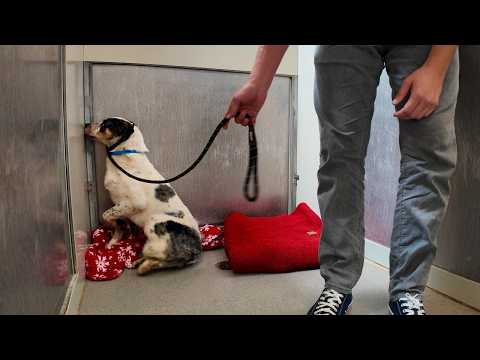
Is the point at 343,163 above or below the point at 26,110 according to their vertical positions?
below

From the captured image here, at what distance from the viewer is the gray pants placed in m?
0.85

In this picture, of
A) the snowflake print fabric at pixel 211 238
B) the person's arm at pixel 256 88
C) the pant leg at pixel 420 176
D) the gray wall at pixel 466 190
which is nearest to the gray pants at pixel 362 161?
the pant leg at pixel 420 176

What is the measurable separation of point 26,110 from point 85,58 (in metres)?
1.10

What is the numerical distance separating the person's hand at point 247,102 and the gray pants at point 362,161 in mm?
185

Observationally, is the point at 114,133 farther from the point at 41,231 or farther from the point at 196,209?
the point at 41,231

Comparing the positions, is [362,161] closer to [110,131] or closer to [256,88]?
[256,88]

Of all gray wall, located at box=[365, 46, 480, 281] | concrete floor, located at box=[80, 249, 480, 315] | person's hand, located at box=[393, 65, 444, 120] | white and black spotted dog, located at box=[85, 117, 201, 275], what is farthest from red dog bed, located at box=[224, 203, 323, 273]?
person's hand, located at box=[393, 65, 444, 120]

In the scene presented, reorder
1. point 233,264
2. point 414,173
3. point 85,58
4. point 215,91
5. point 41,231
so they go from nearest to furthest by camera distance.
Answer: point 41,231 < point 414,173 < point 233,264 < point 85,58 < point 215,91

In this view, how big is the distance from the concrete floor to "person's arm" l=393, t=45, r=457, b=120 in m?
0.64

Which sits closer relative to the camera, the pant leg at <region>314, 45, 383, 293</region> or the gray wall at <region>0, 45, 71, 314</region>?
the gray wall at <region>0, 45, 71, 314</region>

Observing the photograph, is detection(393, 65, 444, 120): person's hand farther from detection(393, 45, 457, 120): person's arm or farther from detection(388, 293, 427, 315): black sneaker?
detection(388, 293, 427, 315): black sneaker

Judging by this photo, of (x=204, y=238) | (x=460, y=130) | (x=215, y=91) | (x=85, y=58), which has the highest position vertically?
(x=85, y=58)
